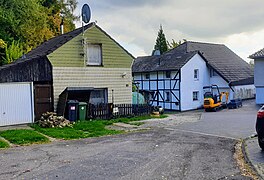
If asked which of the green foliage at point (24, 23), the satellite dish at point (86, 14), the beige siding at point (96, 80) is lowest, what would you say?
the beige siding at point (96, 80)

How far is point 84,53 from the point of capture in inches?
751

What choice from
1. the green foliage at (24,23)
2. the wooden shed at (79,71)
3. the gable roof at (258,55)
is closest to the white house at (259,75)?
the gable roof at (258,55)

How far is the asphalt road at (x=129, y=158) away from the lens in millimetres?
6957

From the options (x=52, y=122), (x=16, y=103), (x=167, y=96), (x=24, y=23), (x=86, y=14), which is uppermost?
(x=24, y=23)

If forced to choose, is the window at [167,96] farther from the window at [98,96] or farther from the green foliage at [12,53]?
the green foliage at [12,53]

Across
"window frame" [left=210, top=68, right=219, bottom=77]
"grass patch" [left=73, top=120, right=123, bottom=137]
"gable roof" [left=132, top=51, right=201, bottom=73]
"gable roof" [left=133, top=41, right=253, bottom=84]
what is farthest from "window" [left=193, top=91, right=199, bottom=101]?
"grass patch" [left=73, top=120, right=123, bottom=137]

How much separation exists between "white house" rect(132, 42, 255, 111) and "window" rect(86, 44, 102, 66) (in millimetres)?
13255

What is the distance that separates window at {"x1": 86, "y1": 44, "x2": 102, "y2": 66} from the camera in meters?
19.4

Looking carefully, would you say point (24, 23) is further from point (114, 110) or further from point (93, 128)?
point (93, 128)

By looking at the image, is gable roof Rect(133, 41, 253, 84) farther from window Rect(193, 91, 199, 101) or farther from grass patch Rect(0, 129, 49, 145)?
grass patch Rect(0, 129, 49, 145)

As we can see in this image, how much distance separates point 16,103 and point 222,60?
91.8 feet

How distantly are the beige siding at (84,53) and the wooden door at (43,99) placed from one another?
5.07 ft

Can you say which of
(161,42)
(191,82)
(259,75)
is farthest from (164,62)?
(161,42)

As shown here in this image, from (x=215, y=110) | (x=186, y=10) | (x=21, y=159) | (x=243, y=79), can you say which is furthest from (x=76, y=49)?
(x=243, y=79)
